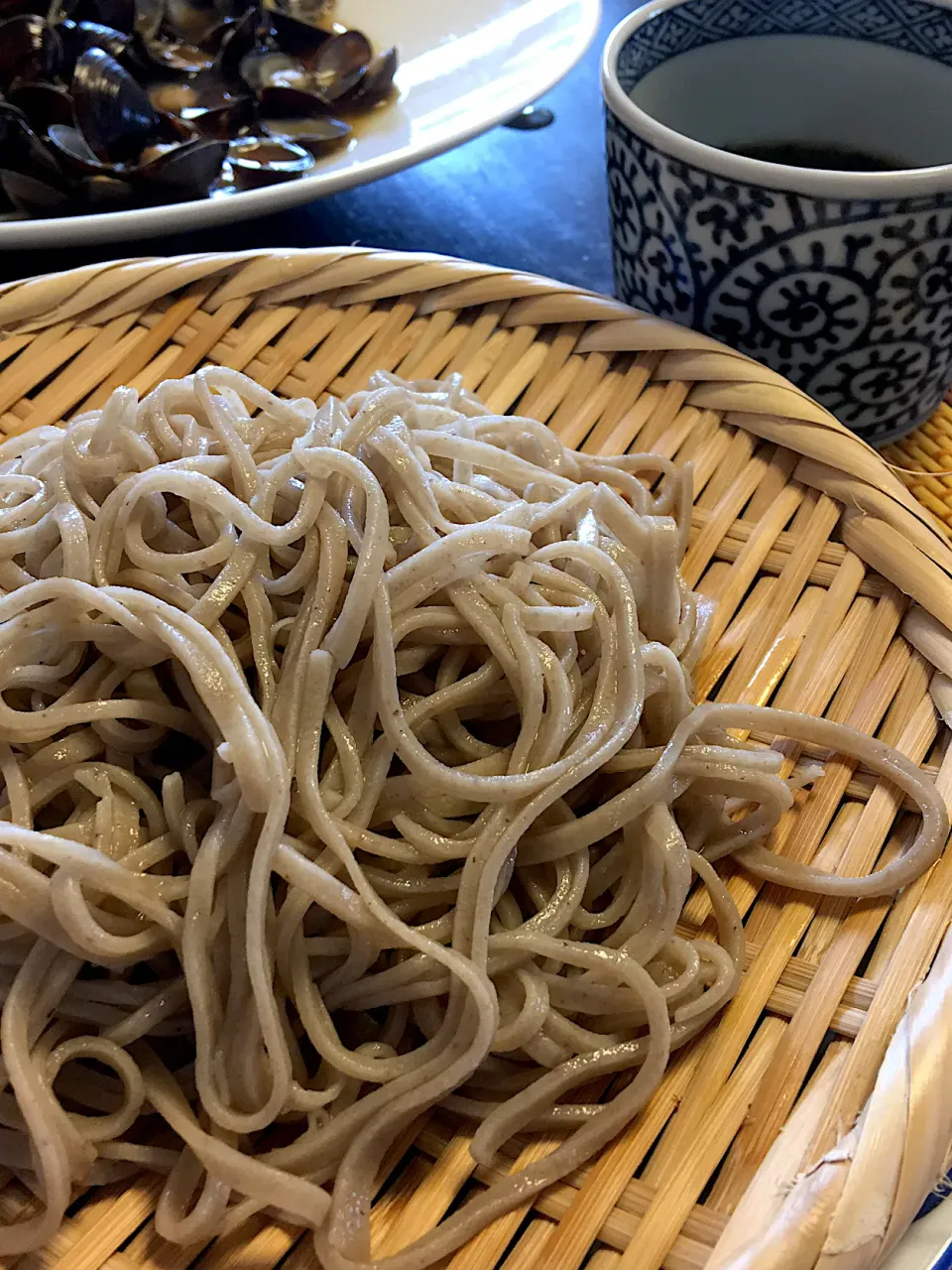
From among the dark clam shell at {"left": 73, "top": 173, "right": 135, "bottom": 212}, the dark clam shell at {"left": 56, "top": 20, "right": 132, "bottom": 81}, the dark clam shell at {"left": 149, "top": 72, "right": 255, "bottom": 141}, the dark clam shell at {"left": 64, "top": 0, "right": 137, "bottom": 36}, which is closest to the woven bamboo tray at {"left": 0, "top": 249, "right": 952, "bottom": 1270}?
the dark clam shell at {"left": 73, "top": 173, "right": 135, "bottom": 212}

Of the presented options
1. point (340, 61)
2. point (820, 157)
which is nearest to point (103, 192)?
point (340, 61)

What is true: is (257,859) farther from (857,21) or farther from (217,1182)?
(857,21)

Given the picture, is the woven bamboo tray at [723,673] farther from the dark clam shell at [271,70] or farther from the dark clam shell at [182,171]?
the dark clam shell at [271,70]

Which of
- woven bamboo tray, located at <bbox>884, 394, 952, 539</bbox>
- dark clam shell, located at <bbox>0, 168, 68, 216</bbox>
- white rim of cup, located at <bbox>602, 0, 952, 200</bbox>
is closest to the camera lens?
white rim of cup, located at <bbox>602, 0, 952, 200</bbox>

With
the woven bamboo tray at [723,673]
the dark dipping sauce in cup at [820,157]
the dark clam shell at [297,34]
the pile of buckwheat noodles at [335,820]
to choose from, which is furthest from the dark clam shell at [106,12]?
the pile of buckwheat noodles at [335,820]

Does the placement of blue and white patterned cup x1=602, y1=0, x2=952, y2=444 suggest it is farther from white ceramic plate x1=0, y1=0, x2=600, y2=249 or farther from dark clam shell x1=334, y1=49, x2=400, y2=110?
dark clam shell x1=334, y1=49, x2=400, y2=110
